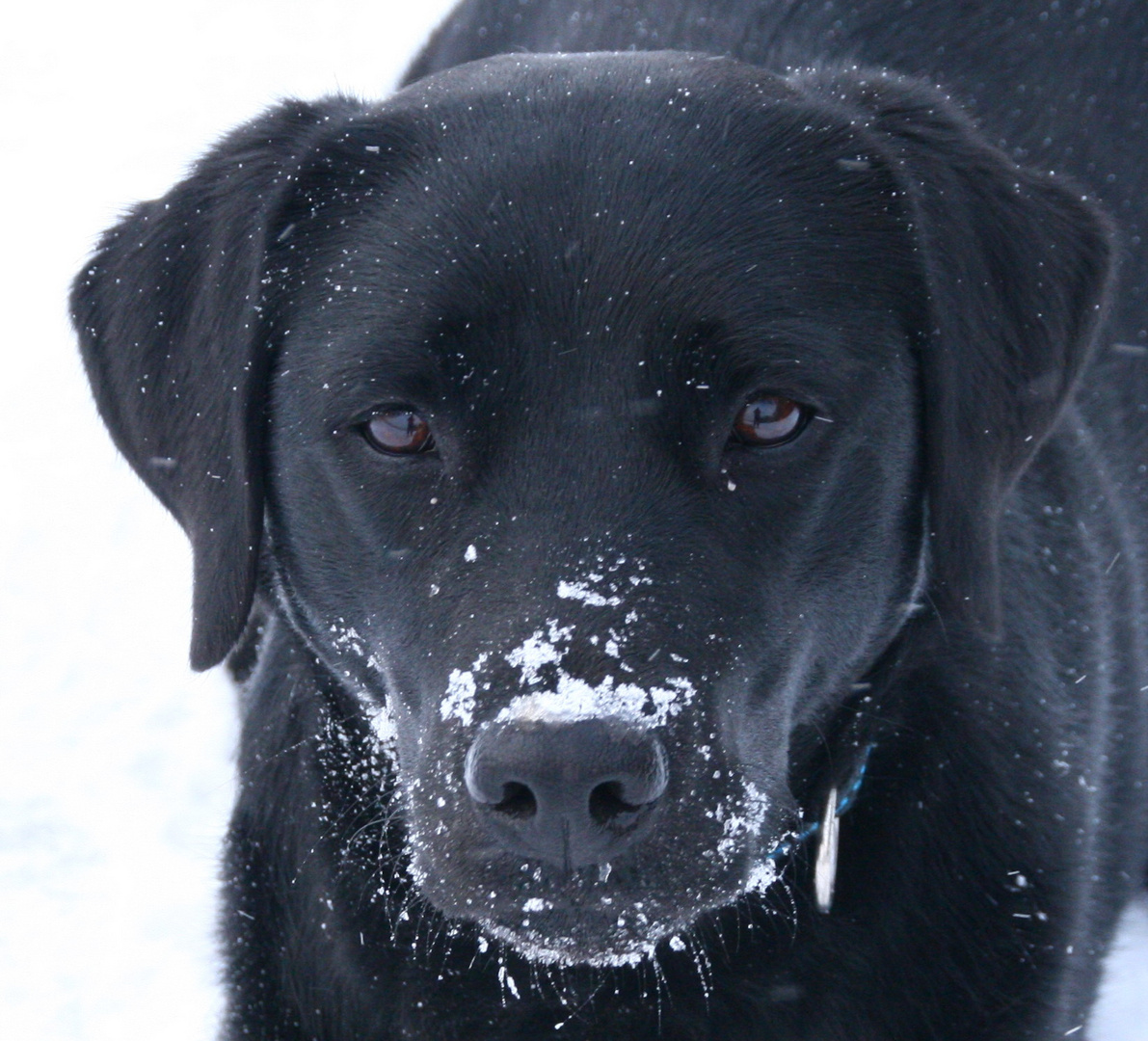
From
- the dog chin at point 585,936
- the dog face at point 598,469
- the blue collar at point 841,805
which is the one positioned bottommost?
the blue collar at point 841,805

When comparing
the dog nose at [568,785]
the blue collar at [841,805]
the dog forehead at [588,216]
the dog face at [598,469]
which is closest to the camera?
the dog nose at [568,785]

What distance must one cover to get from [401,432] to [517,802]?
598 millimetres

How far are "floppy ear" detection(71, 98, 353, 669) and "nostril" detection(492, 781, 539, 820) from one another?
29.5 inches

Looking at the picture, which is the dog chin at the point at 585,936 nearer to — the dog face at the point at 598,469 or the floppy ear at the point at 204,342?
the dog face at the point at 598,469

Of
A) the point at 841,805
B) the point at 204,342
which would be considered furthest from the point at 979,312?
the point at 204,342

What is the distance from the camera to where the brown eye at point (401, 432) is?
2260 millimetres

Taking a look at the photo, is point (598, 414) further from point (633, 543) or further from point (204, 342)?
point (204, 342)

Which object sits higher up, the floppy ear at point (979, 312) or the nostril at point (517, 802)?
the floppy ear at point (979, 312)

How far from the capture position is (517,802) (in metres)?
1.95

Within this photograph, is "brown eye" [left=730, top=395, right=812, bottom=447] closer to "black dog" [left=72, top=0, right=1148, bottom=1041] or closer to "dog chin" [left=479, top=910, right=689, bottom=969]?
"black dog" [left=72, top=0, right=1148, bottom=1041]

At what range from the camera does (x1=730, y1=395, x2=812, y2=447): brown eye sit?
223 centimetres

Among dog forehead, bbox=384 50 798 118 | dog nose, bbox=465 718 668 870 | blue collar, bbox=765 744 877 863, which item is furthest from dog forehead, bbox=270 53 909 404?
blue collar, bbox=765 744 877 863

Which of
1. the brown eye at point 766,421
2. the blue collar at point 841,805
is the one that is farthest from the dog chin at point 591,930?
the brown eye at point 766,421

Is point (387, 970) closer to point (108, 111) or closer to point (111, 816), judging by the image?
point (111, 816)
